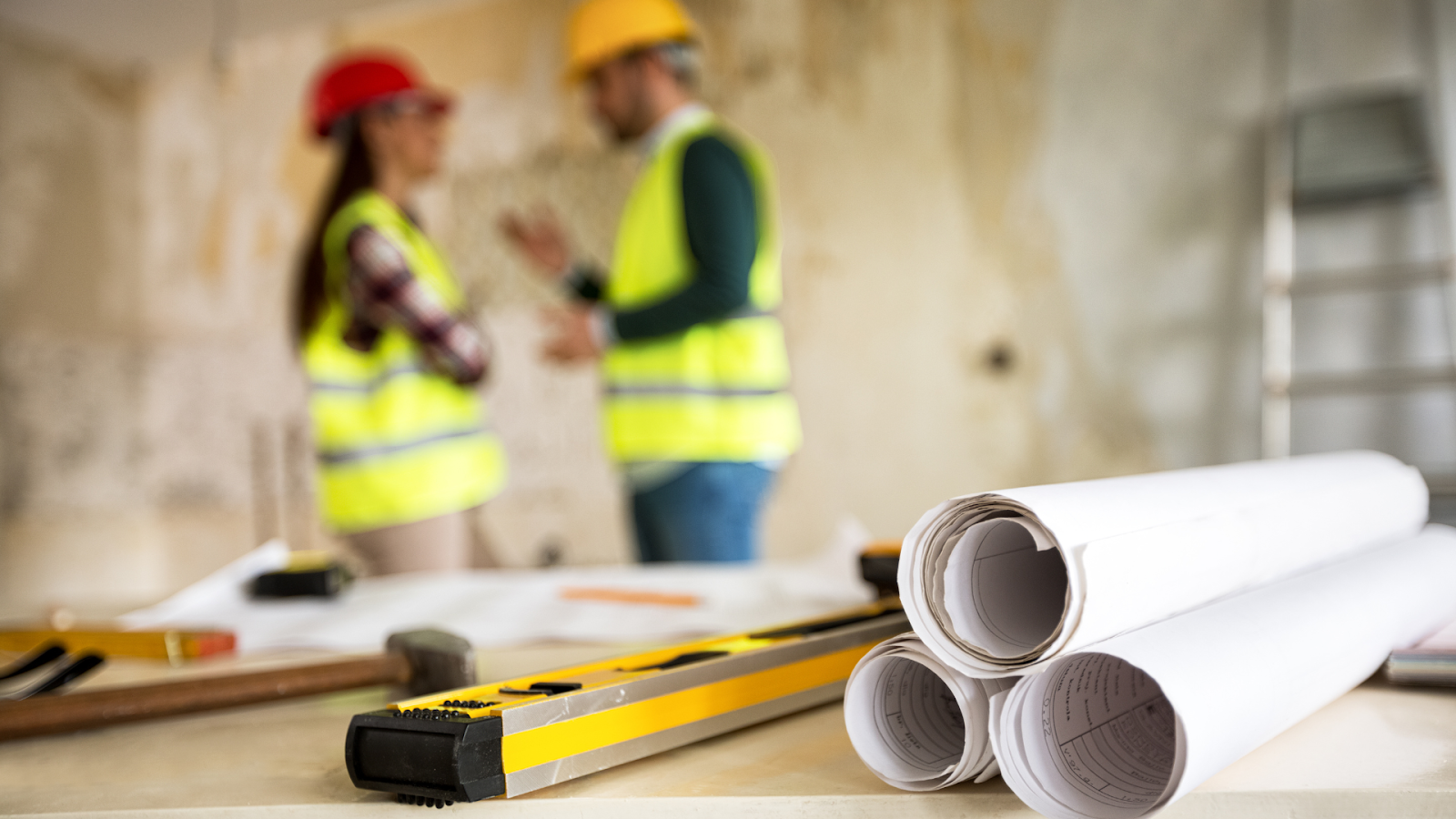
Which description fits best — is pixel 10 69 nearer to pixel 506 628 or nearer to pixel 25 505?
pixel 25 505

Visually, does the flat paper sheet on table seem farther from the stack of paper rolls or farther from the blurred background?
the blurred background

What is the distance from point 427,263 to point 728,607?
189cm

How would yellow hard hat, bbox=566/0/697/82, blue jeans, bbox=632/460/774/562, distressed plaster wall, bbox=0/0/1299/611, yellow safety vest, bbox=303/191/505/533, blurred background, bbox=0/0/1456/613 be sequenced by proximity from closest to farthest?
blue jeans, bbox=632/460/774/562 < yellow hard hat, bbox=566/0/697/82 < yellow safety vest, bbox=303/191/505/533 < blurred background, bbox=0/0/1456/613 < distressed plaster wall, bbox=0/0/1299/611

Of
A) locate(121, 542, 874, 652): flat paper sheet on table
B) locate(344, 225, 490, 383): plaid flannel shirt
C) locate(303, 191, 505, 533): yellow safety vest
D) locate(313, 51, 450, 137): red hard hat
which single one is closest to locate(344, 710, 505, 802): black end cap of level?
locate(121, 542, 874, 652): flat paper sheet on table

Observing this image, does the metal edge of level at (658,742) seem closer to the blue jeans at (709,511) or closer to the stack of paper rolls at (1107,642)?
the stack of paper rolls at (1107,642)

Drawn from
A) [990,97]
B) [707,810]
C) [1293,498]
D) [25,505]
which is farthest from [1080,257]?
[25,505]

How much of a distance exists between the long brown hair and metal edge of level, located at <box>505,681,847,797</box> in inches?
90.5

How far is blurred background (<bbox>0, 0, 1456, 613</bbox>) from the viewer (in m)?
2.69

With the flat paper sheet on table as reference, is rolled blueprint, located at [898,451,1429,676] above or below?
above

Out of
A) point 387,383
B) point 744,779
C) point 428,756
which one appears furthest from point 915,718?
point 387,383

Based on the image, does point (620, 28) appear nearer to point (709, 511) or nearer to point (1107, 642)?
point (709, 511)

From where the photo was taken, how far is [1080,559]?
0.41m

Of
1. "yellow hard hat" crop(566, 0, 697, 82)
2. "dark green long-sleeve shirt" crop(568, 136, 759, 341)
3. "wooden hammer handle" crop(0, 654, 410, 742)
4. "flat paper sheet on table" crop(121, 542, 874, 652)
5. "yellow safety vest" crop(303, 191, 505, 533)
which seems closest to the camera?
"wooden hammer handle" crop(0, 654, 410, 742)

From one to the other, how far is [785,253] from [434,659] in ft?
9.37
